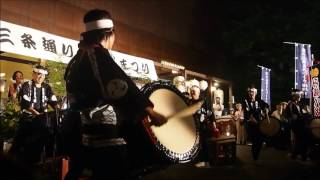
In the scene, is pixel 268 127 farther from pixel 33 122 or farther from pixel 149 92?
pixel 149 92

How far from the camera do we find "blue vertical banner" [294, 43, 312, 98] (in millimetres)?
16914

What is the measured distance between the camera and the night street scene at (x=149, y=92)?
10.8 feet

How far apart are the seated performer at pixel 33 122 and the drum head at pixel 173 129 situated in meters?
3.18

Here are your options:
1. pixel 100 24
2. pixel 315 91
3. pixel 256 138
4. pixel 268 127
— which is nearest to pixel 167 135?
pixel 100 24

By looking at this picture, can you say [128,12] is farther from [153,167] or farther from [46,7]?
[153,167]

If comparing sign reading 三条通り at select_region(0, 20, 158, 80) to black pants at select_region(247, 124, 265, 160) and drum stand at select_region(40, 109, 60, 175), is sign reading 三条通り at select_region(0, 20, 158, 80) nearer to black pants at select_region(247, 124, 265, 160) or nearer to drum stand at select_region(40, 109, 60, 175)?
drum stand at select_region(40, 109, 60, 175)

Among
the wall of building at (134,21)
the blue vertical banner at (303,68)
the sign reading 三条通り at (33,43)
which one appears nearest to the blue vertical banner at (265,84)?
the blue vertical banner at (303,68)

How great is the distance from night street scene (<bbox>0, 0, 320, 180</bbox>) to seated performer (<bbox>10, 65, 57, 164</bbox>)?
0.02 meters

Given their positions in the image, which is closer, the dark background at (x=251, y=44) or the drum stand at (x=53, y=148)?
the drum stand at (x=53, y=148)

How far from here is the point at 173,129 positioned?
3.78 m

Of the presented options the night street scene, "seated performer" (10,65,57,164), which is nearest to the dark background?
the night street scene

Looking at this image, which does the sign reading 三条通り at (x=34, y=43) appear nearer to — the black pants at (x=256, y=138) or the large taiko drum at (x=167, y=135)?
the black pants at (x=256, y=138)

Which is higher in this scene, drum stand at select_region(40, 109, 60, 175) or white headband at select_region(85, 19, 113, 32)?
white headband at select_region(85, 19, 113, 32)

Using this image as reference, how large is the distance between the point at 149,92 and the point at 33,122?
141 inches
